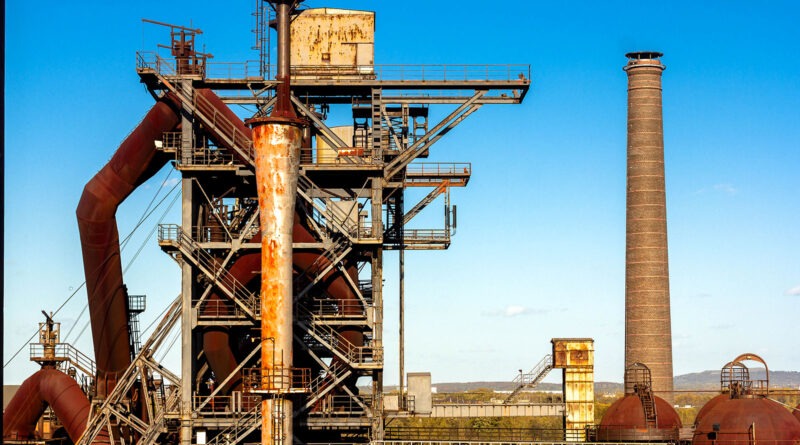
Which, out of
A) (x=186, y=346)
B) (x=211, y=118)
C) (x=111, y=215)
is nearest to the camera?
(x=186, y=346)

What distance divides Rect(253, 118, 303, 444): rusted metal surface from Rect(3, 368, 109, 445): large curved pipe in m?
11.1

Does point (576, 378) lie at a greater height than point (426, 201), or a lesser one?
lesser

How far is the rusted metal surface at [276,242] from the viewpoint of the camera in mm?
41531

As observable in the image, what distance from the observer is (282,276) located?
137ft

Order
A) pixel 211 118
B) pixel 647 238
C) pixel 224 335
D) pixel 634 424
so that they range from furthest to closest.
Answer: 1. pixel 647 238
2. pixel 634 424
3. pixel 211 118
4. pixel 224 335

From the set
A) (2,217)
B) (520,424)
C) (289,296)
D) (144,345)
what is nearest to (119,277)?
(144,345)

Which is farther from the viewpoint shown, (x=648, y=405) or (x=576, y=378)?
(x=576, y=378)

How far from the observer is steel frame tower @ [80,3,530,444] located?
149ft

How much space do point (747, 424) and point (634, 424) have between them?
557 centimetres

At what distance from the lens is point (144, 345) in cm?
4719

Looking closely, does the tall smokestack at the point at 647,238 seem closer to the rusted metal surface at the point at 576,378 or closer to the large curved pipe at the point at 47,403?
the rusted metal surface at the point at 576,378

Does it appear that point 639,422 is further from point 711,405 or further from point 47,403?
point 47,403

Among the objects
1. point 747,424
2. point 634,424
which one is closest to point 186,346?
point 634,424

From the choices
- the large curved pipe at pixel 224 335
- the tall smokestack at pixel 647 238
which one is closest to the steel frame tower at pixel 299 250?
the large curved pipe at pixel 224 335
